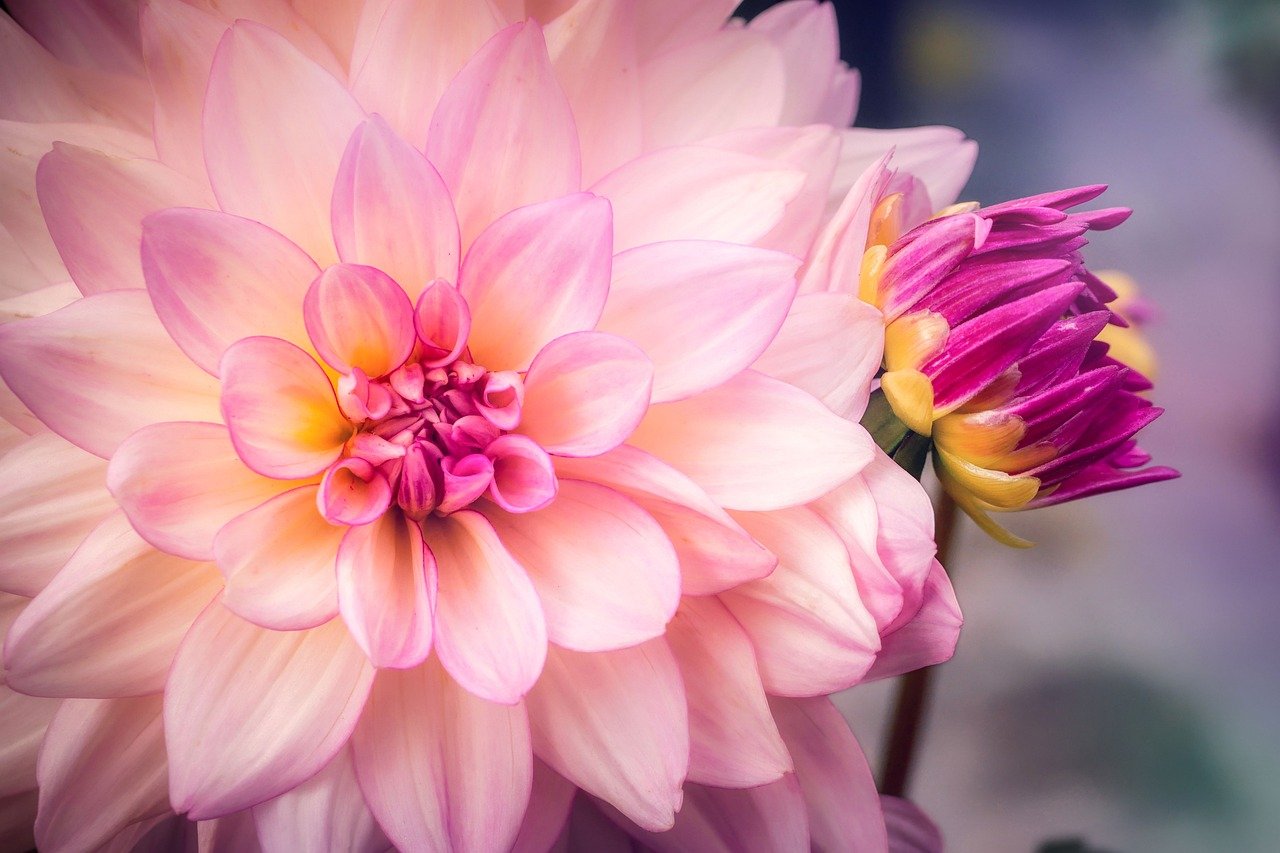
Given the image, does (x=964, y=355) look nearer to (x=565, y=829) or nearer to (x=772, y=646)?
(x=772, y=646)

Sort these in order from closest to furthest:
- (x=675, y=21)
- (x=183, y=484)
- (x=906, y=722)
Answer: (x=183, y=484) → (x=675, y=21) → (x=906, y=722)

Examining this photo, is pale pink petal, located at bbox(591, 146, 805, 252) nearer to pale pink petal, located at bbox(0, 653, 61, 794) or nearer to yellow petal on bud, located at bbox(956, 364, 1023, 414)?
yellow petal on bud, located at bbox(956, 364, 1023, 414)

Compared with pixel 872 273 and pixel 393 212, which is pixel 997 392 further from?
pixel 393 212

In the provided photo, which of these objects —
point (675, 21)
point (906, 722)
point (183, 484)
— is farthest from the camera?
point (906, 722)

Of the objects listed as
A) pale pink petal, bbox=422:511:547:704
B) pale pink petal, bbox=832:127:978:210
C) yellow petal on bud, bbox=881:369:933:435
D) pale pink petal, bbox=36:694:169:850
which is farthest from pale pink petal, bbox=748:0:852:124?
pale pink petal, bbox=36:694:169:850

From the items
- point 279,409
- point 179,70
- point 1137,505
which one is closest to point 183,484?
point 279,409

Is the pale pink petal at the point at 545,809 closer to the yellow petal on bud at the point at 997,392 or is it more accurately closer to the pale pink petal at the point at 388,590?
the pale pink petal at the point at 388,590
